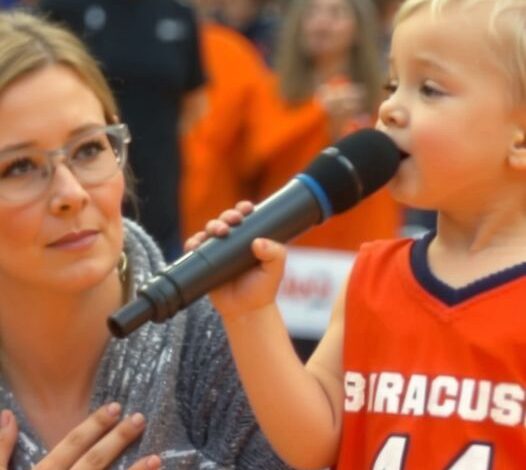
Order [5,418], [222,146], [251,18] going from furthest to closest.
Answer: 1. [251,18]
2. [222,146]
3. [5,418]

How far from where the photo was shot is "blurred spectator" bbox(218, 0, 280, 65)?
794 cm

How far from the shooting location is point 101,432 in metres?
2.31

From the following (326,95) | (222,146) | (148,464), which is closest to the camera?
(148,464)

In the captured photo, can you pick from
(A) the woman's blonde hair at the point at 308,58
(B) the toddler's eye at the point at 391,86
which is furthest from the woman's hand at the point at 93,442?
(A) the woman's blonde hair at the point at 308,58

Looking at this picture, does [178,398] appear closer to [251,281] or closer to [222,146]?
[251,281]

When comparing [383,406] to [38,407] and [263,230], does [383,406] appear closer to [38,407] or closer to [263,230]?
[263,230]

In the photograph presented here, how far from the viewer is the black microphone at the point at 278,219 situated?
6.03ft

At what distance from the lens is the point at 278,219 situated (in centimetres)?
191

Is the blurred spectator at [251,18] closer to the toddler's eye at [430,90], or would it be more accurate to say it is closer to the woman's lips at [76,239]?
the woman's lips at [76,239]

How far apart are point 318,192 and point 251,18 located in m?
6.31

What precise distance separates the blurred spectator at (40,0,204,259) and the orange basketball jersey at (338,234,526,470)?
2.93 m

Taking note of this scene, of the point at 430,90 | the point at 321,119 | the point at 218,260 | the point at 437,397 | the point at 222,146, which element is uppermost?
the point at 430,90

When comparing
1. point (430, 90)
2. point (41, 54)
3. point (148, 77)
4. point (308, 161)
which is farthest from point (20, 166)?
point (308, 161)

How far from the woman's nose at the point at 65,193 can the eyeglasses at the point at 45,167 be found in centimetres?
1
